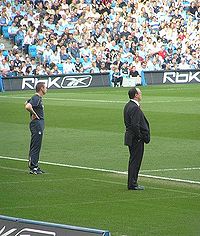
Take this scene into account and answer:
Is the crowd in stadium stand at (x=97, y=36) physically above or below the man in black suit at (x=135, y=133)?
below

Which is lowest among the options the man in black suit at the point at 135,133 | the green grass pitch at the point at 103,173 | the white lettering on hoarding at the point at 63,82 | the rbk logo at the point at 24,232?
the white lettering on hoarding at the point at 63,82

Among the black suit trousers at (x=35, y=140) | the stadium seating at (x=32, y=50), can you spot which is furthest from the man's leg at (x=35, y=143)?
the stadium seating at (x=32, y=50)

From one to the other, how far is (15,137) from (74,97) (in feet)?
47.0

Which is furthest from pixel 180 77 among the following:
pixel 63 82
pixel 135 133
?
pixel 135 133

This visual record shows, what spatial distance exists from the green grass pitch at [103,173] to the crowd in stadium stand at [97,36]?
10.9 metres

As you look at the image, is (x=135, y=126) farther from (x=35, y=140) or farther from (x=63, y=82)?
(x=63, y=82)

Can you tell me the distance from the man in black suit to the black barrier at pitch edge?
6.80m

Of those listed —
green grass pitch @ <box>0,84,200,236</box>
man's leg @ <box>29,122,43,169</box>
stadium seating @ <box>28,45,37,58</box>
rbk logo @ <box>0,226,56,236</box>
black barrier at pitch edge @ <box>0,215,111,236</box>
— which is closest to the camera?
black barrier at pitch edge @ <box>0,215,111,236</box>

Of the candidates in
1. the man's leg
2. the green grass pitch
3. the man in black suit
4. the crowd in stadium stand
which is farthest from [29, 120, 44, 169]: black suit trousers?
the crowd in stadium stand

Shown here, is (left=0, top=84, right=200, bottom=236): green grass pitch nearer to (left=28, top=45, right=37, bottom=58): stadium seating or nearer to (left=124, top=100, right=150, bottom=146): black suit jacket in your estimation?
(left=124, top=100, right=150, bottom=146): black suit jacket

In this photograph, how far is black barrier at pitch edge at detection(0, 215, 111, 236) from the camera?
9.09m

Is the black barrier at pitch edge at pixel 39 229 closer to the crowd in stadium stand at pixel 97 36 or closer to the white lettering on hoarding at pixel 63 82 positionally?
the white lettering on hoarding at pixel 63 82

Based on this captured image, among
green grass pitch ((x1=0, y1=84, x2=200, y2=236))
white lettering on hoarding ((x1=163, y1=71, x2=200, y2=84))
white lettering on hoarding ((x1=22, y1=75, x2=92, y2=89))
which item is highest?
green grass pitch ((x1=0, y1=84, x2=200, y2=236))

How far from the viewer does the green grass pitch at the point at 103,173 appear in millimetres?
14016
